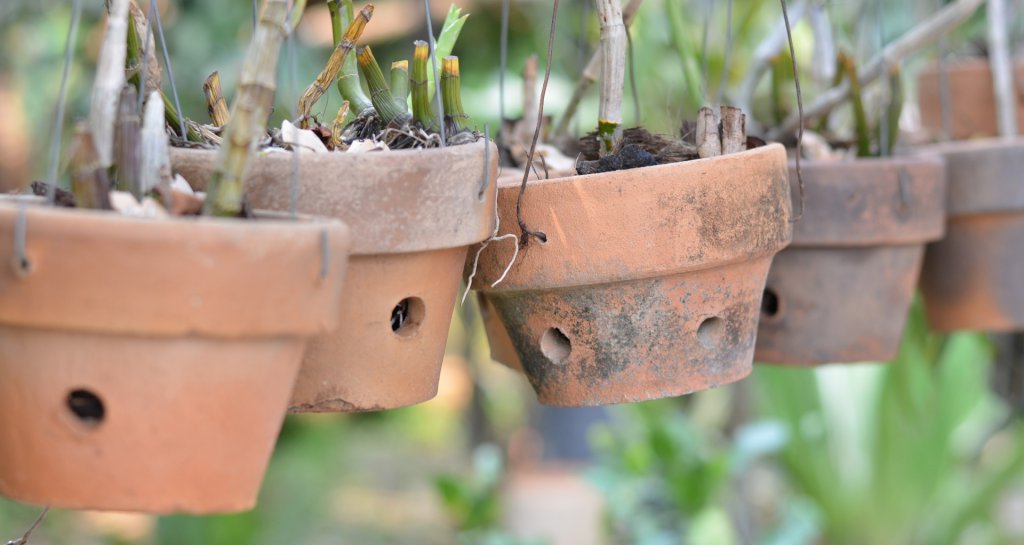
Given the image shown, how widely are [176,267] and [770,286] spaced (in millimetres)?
764

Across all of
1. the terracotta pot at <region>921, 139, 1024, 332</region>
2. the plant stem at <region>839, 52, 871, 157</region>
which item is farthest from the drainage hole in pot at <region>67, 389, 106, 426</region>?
the terracotta pot at <region>921, 139, 1024, 332</region>

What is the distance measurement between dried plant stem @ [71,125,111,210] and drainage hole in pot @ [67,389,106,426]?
0.12 metres

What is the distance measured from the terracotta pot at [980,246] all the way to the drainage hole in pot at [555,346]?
1.96 feet

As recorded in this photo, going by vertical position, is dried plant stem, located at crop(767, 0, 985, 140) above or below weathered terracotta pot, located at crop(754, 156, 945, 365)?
above

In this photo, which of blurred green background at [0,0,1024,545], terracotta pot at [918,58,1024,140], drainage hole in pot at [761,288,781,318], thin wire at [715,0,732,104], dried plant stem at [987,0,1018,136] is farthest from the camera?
blurred green background at [0,0,1024,545]

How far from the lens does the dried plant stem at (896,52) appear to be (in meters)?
1.31

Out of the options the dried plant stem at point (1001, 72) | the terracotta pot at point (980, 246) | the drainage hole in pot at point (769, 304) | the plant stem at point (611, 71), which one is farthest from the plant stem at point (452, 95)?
the dried plant stem at point (1001, 72)

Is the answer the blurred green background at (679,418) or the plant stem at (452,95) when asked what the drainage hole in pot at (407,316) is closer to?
the plant stem at (452,95)

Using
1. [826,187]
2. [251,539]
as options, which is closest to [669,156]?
[826,187]

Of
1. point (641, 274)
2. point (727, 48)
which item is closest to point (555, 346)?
point (641, 274)

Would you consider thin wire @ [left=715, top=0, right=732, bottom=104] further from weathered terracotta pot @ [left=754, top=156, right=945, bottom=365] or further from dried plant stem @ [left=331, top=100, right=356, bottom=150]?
dried plant stem @ [left=331, top=100, right=356, bottom=150]

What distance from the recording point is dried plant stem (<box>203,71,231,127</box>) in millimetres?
974

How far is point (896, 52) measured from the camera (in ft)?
4.36

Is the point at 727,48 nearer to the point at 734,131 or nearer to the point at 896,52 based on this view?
the point at 734,131
